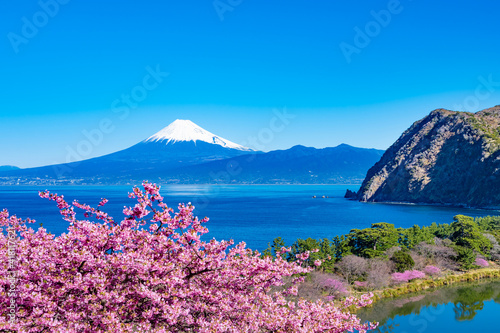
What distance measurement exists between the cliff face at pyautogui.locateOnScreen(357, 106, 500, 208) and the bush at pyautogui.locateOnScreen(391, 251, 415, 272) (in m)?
94.1

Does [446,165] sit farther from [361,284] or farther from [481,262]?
[361,284]

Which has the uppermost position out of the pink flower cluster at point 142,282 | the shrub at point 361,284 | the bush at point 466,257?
the pink flower cluster at point 142,282

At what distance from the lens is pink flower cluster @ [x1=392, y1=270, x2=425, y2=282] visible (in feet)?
111

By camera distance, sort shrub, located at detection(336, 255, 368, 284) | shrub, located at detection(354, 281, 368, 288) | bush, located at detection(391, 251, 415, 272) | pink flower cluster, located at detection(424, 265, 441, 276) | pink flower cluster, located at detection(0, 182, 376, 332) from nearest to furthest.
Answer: pink flower cluster, located at detection(0, 182, 376, 332) → shrub, located at detection(354, 281, 368, 288) → shrub, located at detection(336, 255, 368, 284) → bush, located at detection(391, 251, 415, 272) → pink flower cluster, located at detection(424, 265, 441, 276)

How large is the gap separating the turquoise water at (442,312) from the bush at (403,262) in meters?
2.90

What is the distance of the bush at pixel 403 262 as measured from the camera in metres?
34.8

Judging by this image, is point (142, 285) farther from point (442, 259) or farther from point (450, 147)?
point (450, 147)

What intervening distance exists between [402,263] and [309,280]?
11.6m

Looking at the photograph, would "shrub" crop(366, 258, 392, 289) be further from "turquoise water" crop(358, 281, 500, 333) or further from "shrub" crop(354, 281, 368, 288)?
"turquoise water" crop(358, 281, 500, 333)

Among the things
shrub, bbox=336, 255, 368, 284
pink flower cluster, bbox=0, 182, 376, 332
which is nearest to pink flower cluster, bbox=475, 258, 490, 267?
shrub, bbox=336, 255, 368, 284

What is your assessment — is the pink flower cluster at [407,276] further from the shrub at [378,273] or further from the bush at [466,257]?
the bush at [466,257]

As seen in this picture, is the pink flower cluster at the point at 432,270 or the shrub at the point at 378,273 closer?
the shrub at the point at 378,273

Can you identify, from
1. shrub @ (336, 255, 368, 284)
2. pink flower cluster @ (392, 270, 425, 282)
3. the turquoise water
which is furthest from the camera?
pink flower cluster @ (392, 270, 425, 282)

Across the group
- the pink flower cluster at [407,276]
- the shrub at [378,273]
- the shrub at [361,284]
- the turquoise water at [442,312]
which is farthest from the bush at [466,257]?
the shrub at [361,284]
